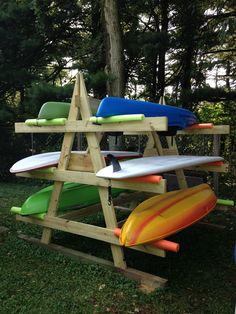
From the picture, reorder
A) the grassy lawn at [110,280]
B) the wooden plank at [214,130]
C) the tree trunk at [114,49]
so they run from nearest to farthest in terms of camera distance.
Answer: the grassy lawn at [110,280]
the wooden plank at [214,130]
the tree trunk at [114,49]

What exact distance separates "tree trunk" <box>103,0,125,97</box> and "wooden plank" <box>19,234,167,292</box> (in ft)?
12.8

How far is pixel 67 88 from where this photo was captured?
24.2ft

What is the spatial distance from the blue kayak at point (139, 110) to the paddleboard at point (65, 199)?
1347 mm

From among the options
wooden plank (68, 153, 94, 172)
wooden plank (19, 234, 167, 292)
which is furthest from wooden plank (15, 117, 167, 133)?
wooden plank (19, 234, 167, 292)

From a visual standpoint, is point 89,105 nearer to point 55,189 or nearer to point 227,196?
point 55,189

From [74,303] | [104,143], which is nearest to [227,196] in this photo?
[104,143]

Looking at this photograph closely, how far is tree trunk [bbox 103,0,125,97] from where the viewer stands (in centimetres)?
705

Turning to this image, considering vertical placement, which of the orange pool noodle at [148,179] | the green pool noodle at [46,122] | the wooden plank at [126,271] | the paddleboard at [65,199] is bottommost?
the wooden plank at [126,271]

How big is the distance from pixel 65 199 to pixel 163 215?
143 centimetres

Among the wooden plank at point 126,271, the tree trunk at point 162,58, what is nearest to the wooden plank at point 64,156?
the wooden plank at point 126,271

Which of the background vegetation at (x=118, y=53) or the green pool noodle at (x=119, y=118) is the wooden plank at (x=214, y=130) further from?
the background vegetation at (x=118, y=53)

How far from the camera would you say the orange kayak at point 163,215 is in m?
3.08

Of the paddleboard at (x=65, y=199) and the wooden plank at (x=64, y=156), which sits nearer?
the wooden plank at (x=64, y=156)

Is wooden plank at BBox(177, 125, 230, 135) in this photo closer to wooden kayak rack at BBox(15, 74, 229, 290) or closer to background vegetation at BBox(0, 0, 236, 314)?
background vegetation at BBox(0, 0, 236, 314)
